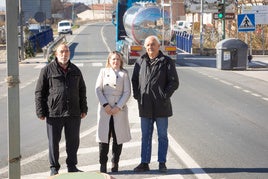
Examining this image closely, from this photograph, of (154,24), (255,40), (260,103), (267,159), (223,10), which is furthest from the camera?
(255,40)

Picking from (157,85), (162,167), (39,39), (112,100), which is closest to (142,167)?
(162,167)

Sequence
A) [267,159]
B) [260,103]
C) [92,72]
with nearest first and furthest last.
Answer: [267,159] < [260,103] < [92,72]

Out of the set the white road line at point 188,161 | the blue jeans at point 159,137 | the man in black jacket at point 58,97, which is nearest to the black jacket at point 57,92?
the man in black jacket at point 58,97

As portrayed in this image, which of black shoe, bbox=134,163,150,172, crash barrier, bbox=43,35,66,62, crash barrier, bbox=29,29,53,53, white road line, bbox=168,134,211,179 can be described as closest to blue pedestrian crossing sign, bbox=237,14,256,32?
crash barrier, bbox=43,35,66,62

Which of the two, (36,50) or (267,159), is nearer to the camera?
(267,159)

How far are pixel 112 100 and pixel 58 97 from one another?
78 cm

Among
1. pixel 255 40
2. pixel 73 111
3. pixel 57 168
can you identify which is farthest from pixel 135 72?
pixel 255 40

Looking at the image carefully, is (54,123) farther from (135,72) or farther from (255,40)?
(255,40)

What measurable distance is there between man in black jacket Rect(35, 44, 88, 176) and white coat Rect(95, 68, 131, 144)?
343 millimetres

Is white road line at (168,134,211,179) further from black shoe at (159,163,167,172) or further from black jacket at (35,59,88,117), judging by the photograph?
black jacket at (35,59,88,117)

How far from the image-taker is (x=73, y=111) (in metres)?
7.04

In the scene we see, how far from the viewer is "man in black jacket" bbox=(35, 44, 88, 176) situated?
6.98 m

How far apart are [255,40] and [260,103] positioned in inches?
962

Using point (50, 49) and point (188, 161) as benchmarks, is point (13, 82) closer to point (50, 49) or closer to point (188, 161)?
point (188, 161)
